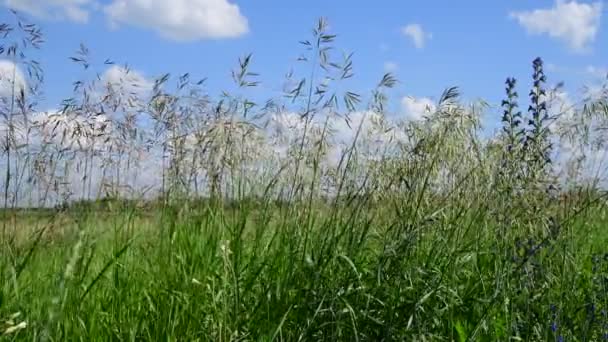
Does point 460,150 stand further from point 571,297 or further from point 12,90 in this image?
point 12,90

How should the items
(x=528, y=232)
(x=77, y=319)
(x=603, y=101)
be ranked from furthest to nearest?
1. (x=603, y=101)
2. (x=528, y=232)
3. (x=77, y=319)

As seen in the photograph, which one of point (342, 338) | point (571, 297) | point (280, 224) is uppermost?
point (280, 224)

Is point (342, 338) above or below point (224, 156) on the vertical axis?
below

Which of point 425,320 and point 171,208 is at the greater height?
point 171,208

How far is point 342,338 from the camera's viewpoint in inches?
115

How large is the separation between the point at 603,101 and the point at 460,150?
869 millimetres

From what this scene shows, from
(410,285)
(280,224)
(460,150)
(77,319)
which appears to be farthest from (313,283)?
(460,150)

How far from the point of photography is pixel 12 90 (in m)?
3.81

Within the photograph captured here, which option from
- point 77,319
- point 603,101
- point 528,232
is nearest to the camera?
point 77,319

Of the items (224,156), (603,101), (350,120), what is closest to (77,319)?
(224,156)

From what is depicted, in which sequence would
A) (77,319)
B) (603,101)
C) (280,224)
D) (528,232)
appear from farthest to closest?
(603,101)
(280,224)
(528,232)
(77,319)

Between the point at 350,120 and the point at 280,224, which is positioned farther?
the point at 350,120

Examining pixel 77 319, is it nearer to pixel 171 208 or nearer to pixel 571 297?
pixel 171 208

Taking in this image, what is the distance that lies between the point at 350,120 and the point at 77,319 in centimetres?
179
